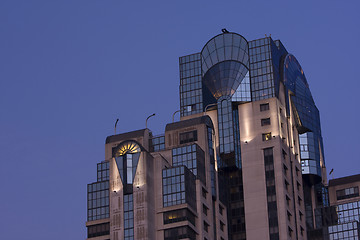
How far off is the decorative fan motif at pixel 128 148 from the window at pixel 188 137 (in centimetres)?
1305

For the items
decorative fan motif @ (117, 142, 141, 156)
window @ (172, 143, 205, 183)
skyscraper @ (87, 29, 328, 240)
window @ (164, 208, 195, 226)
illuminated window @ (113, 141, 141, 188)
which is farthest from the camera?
window @ (172, 143, 205, 183)

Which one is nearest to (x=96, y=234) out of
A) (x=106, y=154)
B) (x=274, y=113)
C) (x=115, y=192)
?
(x=115, y=192)

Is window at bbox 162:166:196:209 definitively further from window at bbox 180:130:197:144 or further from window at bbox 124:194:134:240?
window at bbox 180:130:197:144

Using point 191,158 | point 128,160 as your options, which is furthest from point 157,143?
point 128,160

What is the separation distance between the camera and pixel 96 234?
7200 inches

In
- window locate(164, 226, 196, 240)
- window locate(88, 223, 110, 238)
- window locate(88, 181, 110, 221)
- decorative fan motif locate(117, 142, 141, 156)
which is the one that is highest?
decorative fan motif locate(117, 142, 141, 156)

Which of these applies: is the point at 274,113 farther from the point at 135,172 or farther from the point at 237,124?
the point at 135,172

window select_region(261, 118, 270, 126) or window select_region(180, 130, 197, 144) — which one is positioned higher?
window select_region(261, 118, 270, 126)

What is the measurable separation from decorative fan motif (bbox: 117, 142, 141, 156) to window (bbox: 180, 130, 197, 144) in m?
13.1

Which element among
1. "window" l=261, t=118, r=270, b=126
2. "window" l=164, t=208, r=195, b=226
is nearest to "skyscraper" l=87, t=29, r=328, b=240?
"window" l=261, t=118, r=270, b=126

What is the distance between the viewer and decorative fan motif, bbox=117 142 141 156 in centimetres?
18325

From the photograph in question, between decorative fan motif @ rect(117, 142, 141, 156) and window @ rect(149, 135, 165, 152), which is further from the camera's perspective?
window @ rect(149, 135, 165, 152)

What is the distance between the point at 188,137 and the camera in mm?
192125

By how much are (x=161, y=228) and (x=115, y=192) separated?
483 inches
